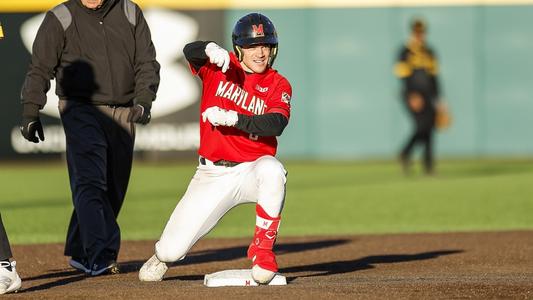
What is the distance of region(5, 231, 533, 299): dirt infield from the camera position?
725 cm

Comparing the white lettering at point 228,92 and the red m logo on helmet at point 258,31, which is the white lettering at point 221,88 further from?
the red m logo on helmet at point 258,31

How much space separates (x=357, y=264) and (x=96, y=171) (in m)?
1.98

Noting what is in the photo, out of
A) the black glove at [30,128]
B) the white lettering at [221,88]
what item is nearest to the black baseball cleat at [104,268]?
the black glove at [30,128]

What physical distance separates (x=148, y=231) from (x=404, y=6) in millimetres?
12116

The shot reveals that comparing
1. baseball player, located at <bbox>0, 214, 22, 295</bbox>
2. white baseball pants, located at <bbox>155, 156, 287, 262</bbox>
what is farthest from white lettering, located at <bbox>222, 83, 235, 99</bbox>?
baseball player, located at <bbox>0, 214, 22, 295</bbox>

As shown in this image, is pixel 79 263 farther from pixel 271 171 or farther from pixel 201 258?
pixel 271 171

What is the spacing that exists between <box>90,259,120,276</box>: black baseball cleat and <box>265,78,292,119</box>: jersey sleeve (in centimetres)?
157

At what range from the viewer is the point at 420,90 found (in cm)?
1903

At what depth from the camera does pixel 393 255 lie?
984 centimetres

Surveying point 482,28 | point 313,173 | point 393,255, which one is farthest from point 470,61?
point 393,255

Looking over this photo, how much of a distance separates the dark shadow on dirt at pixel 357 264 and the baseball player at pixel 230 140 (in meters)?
0.70

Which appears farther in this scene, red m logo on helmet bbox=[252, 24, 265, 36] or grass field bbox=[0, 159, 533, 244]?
grass field bbox=[0, 159, 533, 244]

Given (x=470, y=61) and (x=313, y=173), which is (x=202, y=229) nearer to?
(x=313, y=173)

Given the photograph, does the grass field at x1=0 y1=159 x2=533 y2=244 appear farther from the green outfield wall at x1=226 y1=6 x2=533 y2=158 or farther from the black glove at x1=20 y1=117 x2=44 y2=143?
the black glove at x1=20 y1=117 x2=44 y2=143
